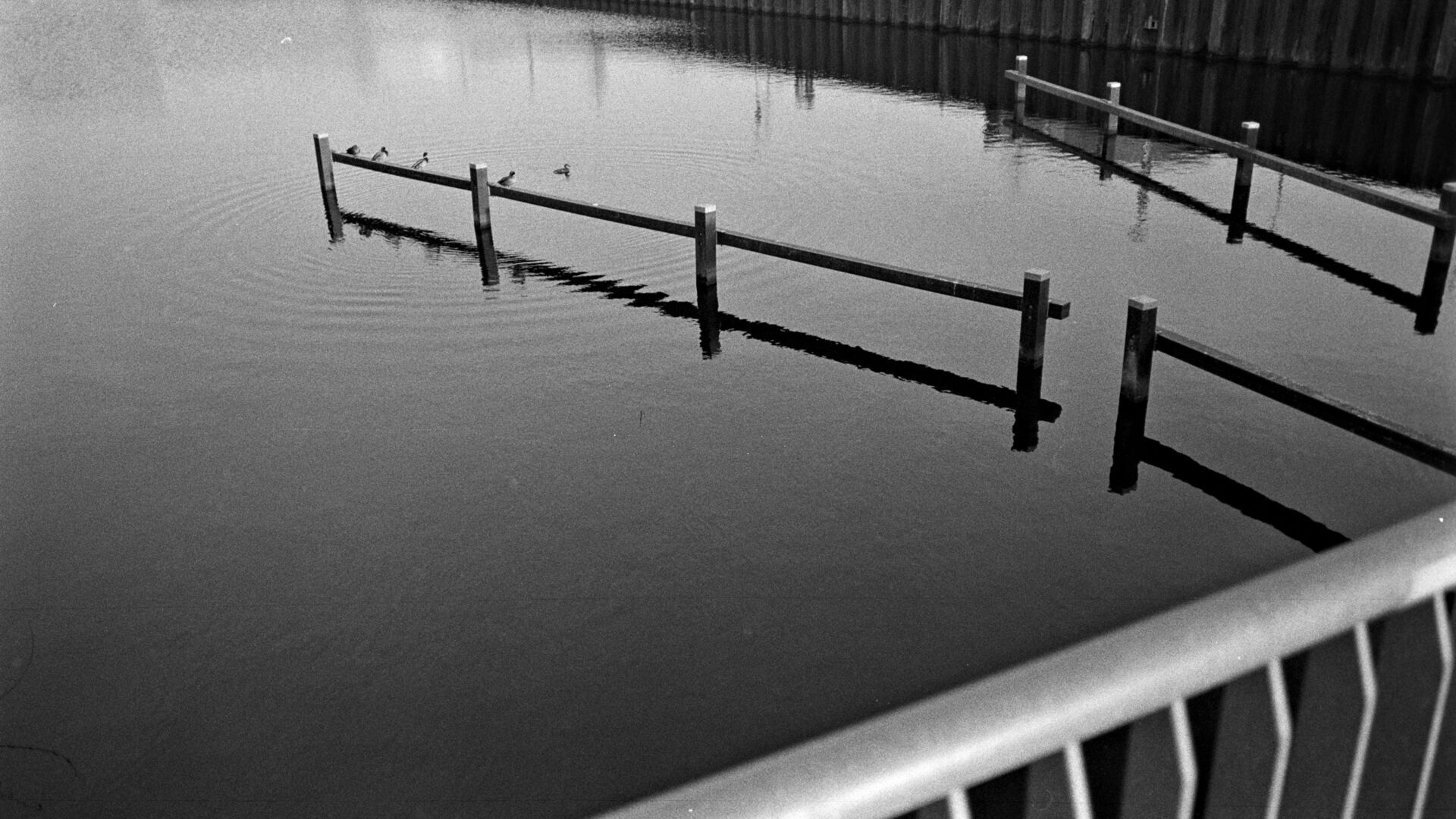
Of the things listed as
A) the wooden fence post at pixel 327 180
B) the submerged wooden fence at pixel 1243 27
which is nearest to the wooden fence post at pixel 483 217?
the wooden fence post at pixel 327 180

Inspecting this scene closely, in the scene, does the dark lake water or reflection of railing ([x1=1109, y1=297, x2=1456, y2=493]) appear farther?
reflection of railing ([x1=1109, y1=297, x2=1456, y2=493])

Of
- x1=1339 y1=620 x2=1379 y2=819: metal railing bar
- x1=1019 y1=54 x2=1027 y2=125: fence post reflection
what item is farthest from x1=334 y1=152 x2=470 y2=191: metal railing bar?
x1=1339 y1=620 x2=1379 y2=819: metal railing bar

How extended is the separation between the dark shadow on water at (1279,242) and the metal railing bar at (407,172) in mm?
13622

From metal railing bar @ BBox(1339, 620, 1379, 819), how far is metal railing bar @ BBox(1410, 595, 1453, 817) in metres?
0.13

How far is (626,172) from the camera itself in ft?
85.0

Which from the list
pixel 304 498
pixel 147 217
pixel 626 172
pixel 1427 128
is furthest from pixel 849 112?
pixel 304 498

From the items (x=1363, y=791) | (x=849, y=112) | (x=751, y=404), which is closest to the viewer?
(x=1363, y=791)

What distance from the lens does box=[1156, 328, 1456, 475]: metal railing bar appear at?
1098cm

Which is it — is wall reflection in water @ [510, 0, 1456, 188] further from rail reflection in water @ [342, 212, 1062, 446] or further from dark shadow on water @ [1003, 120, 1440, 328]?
rail reflection in water @ [342, 212, 1062, 446]

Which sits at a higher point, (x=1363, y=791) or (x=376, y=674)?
(x=1363, y=791)

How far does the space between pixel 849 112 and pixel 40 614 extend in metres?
25.2

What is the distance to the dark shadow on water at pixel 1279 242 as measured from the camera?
680 inches

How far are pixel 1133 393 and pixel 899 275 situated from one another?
11.9 feet

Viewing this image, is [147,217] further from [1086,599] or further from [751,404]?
[1086,599]
